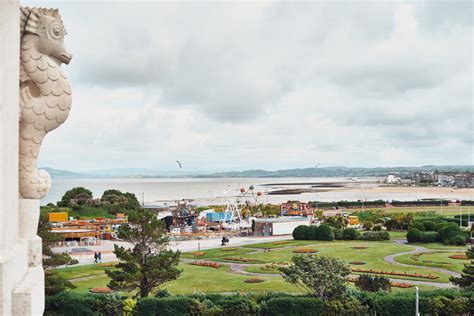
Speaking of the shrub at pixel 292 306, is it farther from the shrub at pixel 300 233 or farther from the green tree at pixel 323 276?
the shrub at pixel 300 233

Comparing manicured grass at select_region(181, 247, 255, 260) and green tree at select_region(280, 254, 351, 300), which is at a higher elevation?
green tree at select_region(280, 254, 351, 300)

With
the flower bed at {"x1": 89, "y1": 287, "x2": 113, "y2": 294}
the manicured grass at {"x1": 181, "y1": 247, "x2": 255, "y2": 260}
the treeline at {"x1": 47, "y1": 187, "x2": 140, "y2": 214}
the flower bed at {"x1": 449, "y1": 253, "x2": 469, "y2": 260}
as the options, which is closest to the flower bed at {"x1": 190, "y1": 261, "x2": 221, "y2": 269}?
the manicured grass at {"x1": 181, "y1": 247, "x2": 255, "y2": 260}

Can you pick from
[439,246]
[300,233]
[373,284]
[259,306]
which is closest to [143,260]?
[259,306]

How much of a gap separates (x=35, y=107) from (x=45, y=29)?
124cm

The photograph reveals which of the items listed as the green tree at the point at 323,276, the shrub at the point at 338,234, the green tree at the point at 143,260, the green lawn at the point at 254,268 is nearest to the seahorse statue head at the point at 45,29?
the green tree at the point at 143,260

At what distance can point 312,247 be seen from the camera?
36.8m

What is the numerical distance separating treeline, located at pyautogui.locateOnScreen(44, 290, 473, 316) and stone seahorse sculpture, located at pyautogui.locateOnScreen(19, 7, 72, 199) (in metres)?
9.64

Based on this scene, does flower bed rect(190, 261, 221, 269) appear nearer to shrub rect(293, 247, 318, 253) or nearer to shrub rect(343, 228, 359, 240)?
shrub rect(293, 247, 318, 253)

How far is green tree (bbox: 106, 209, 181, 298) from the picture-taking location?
17.9 metres

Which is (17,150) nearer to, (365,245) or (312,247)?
(312,247)

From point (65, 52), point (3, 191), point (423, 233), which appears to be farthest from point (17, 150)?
point (423, 233)

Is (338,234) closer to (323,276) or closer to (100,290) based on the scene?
(100,290)

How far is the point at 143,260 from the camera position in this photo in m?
18.5

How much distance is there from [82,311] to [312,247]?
22830 millimetres
